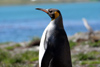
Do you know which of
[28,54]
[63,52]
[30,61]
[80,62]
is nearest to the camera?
[63,52]

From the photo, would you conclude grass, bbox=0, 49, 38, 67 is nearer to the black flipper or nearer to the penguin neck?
the black flipper

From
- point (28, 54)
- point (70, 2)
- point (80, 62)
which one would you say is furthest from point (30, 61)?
point (70, 2)

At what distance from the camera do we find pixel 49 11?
493cm

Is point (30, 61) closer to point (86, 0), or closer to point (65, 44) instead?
point (65, 44)

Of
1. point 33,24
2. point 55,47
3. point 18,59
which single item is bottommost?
point 33,24

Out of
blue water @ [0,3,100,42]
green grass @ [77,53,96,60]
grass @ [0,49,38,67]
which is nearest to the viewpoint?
grass @ [0,49,38,67]

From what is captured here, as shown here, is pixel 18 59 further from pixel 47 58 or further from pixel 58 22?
pixel 58 22

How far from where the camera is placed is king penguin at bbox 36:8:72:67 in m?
4.66

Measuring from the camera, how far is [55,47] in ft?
15.3

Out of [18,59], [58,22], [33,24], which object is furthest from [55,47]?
[33,24]

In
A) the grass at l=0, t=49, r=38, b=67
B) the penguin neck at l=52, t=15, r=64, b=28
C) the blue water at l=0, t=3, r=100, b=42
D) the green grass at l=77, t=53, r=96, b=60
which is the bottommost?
the blue water at l=0, t=3, r=100, b=42

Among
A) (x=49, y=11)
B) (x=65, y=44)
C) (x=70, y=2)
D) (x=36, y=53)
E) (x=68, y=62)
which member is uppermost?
(x=49, y=11)

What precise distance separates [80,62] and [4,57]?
249cm

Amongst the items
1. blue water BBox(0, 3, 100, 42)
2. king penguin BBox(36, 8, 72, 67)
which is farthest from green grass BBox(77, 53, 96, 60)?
blue water BBox(0, 3, 100, 42)
